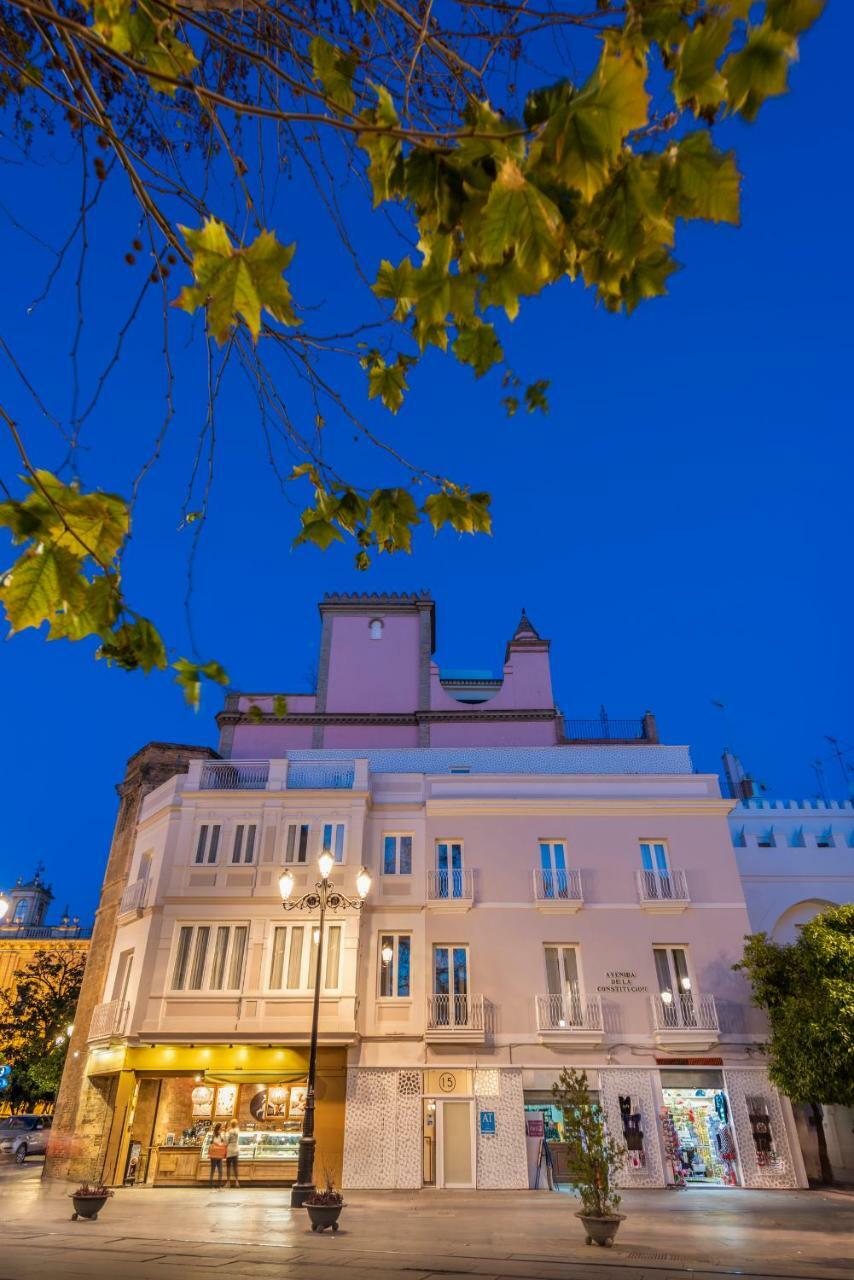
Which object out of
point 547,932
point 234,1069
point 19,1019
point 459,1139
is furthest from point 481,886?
point 19,1019

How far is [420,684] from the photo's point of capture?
92.5ft

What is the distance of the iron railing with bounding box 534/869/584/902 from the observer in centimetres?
2035

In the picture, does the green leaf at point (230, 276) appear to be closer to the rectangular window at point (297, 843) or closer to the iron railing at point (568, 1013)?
the iron railing at point (568, 1013)

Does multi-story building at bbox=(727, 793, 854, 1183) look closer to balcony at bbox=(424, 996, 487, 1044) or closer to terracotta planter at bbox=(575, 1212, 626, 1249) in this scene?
balcony at bbox=(424, 996, 487, 1044)

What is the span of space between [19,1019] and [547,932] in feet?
104

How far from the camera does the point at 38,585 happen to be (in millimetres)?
2193

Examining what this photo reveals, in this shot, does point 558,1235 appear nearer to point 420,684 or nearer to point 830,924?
point 830,924

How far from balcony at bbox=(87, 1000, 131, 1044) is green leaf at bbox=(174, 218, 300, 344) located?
21.1m

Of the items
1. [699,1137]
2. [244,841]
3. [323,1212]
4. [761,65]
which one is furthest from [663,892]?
[761,65]

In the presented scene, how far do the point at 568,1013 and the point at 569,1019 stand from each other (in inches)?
5.4

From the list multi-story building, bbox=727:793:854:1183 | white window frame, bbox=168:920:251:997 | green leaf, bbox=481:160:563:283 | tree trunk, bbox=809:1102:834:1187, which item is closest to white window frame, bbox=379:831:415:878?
white window frame, bbox=168:920:251:997

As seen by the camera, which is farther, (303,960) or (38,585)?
(303,960)

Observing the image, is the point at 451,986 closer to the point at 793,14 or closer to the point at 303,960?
the point at 303,960

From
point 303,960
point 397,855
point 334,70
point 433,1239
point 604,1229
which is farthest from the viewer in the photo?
point 397,855
